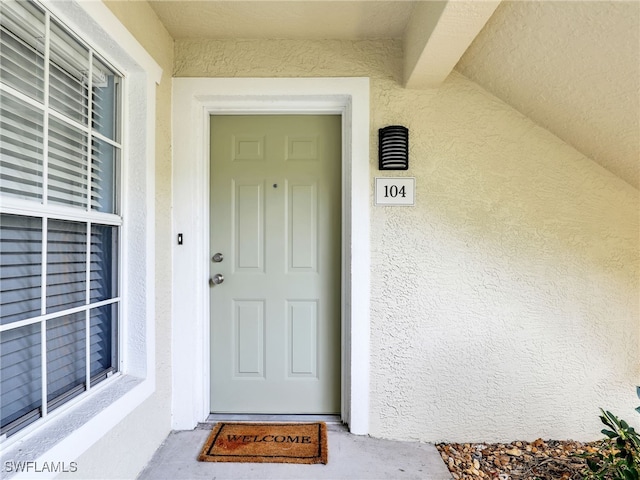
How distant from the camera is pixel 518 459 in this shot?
1.86 meters

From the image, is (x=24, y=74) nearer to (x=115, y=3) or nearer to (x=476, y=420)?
(x=115, y=3)

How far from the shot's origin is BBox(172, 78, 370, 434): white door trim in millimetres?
2018

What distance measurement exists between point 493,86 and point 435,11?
2.23ft

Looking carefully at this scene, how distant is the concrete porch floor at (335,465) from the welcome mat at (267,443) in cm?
4

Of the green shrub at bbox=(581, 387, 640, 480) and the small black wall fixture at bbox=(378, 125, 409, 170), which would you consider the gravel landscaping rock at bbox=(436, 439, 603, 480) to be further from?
the small black wall fixture at bbox=(378, 125, 409, 170)

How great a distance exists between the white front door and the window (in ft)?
2.11

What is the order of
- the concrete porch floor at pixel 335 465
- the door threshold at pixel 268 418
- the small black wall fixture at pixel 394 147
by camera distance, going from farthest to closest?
the door threshold at pixel 268 418
the small black wall fixture at pixel 394 147
the concrete porch floor at pixel 335 465

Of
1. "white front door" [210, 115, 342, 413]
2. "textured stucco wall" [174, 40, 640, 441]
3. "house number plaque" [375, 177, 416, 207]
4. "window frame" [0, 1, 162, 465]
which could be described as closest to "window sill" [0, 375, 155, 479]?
"window frame" [0, 1, 162, 465]

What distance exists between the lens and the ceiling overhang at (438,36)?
53.5 inches

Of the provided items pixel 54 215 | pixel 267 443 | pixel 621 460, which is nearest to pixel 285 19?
pixel 54 215

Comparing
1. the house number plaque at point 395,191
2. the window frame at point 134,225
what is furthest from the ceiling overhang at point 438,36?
the window frame at point 134,225

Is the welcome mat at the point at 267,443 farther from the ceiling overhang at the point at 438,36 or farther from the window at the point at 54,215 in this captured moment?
the ceiling overhang at the point at 438,36

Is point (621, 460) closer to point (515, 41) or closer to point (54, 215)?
point (515, 41)

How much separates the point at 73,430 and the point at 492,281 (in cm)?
205
